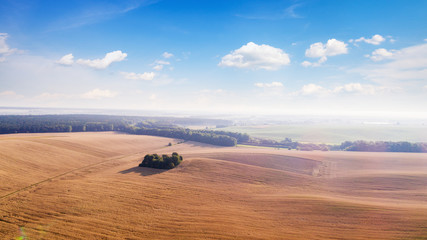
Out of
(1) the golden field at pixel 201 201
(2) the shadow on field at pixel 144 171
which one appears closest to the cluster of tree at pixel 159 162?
(2) the shadow on field at pixel 144 171

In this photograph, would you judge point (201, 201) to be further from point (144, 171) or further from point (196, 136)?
point (196, 136)

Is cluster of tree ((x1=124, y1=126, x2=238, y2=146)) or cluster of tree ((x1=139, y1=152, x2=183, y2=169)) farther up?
cluster of tree ((x1=124, y1=126, x2=238, y2=146))

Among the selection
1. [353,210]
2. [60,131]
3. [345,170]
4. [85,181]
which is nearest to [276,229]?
[353,210]

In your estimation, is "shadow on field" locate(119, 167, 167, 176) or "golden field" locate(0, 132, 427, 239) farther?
"shadow on field" locate(119, 167, 167, 176)

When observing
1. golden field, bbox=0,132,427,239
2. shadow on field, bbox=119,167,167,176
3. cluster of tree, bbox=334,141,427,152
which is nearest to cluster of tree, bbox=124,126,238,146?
golden field, bbox=0,132,427,239

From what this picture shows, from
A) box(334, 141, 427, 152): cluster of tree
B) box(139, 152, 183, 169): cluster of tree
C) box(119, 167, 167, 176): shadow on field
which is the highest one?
box(334, 141, 427, 152): cluster of tree

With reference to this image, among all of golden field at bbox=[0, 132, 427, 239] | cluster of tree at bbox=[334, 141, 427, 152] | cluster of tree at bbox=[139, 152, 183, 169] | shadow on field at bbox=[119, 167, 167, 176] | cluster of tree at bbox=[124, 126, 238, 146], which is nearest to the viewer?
golden field at bbox=[0, 132, 427, 239]

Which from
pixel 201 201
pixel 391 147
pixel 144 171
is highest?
pixel 391 147

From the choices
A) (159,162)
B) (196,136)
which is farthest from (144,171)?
(196,136)

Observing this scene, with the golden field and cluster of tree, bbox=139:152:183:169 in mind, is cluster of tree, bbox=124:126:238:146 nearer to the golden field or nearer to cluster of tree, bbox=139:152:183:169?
the golden field

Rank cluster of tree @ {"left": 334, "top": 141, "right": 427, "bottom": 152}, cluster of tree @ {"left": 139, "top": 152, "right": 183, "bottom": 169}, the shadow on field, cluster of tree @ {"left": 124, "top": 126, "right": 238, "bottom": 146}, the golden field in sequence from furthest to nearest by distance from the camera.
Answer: cluster of tree @ {"left": 124, "top": 126, "right": 238, "bottom": 146} < cluster of tree @ {"left": 334, "top": 141, "right": 427, "bottom": 152} < cluster of tree @ {"left": 139, "top": 152, "right": 183, "bottom": 169} < the shadow on field < the golden field

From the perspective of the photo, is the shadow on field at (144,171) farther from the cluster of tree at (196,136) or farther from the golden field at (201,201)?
the cluster of tree at (196,136)
